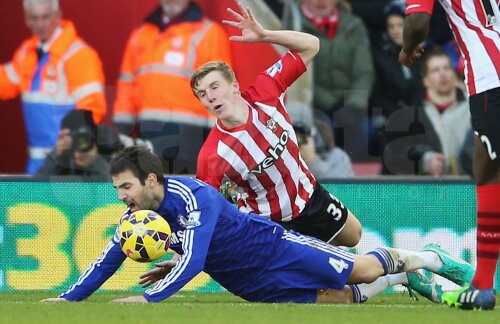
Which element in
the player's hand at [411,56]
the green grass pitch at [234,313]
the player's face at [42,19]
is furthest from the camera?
the player's face at [42,19]

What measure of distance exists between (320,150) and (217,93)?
9.72 ft

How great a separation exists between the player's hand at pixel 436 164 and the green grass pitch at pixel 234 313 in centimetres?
359

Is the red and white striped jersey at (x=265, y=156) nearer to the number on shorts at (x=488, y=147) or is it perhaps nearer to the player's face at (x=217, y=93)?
the player's face at (x=217, y=93)

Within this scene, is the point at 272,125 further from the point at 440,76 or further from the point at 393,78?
the point at 440,76

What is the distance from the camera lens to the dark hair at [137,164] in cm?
683

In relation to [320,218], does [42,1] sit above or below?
above

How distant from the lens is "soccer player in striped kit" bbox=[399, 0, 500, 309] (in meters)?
6.26

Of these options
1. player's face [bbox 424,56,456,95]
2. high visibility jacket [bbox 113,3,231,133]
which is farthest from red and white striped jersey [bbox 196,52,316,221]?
player's face [bbox 424,56,456,95]

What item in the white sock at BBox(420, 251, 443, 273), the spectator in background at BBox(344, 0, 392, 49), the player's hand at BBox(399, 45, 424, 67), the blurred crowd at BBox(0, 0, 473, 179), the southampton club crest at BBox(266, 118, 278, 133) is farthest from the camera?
the spectator in background at BBox(344, 0, 392, 49)

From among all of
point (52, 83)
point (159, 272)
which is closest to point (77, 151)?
point (52, 83)

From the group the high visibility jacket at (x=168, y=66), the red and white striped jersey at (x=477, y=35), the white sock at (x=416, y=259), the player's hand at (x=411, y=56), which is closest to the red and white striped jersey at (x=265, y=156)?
the white sock at (x=416, y=259)

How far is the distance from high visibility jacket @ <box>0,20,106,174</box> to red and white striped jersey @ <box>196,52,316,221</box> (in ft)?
10.3

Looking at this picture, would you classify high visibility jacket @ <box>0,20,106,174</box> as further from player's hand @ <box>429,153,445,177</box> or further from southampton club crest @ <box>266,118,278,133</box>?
southampton club crest @ <box>266,118,278,133</box>

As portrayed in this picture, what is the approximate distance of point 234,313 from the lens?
20.4ft
